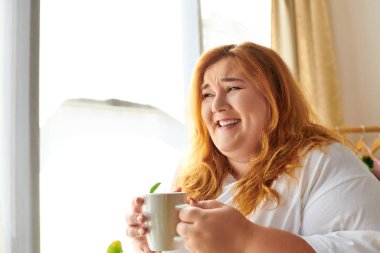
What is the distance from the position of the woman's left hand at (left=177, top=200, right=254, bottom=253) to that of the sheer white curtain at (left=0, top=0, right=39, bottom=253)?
23.6 inches

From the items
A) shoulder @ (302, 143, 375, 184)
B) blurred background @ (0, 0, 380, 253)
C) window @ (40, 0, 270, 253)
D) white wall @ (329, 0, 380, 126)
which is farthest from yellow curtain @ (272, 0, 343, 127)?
shoulder @ (302, 143, 375, 184)

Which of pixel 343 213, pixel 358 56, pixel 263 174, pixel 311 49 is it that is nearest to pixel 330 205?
pixel 343 213

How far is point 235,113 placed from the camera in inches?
40.4

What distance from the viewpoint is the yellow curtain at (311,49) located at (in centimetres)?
216

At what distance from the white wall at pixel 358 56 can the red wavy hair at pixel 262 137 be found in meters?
1.36

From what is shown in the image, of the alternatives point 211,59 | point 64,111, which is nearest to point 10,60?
point 64,111

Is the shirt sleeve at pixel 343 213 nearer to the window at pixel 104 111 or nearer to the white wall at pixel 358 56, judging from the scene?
the window at pixel 104 111

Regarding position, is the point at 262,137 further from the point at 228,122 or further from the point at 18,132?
the point at 18,132

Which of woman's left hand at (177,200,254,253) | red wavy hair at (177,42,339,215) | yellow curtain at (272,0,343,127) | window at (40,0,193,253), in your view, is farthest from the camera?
yellow curtain at (272,0,343,127)

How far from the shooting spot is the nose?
1.03m

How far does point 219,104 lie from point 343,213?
40 cm

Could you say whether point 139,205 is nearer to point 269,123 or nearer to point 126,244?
point 269,123

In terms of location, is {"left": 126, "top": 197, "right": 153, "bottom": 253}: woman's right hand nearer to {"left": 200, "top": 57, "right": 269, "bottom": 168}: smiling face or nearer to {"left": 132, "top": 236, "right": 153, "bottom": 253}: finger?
{"left": 132, "top": 236, "right": 153, "bottom": 253}: finger

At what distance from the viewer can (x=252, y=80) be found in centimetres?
105
